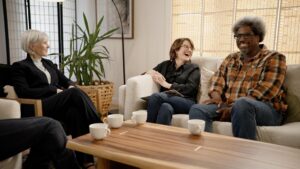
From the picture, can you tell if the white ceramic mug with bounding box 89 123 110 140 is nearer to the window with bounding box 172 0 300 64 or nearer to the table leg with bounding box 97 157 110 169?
the table leg with bounding box 97 157 110 169

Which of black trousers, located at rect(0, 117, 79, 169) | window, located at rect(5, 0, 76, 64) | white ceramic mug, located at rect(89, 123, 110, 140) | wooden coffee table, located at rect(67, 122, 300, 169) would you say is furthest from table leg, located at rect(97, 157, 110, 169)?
window, located at rect(5, 0, 76, 64)

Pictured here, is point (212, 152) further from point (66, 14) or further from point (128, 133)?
point (66, 14)

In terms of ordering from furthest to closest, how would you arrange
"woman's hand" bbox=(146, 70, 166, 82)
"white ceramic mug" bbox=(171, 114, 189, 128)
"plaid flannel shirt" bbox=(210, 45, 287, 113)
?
1. "woman's hand" bbox=(146, 70, 166, 82)
2. "white ceramic mug" bbox=(171, 114, 189, 128)
3. "plaid flannel shirt" bbox=(210, 45, 287, 113)

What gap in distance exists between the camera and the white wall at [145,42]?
325 centimetres

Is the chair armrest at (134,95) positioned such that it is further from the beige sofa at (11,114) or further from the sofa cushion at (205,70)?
the beige sofa at (11,114)

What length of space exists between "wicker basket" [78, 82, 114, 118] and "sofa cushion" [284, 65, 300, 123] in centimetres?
176

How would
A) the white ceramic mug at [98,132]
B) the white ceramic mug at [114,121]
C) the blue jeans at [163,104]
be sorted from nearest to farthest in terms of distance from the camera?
1. the white ceramic mug at [98,132]
2. the white ceramic mug at [114,121]
3. the blue jeans at [163,104]

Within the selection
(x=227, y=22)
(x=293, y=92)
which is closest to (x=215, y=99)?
(x=293, y=92)

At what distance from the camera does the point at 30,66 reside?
7.26ft

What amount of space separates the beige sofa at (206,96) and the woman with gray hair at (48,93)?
1.35 feet

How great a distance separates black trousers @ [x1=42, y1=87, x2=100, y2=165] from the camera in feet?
6.62

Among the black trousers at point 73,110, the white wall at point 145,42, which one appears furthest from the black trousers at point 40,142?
the white wall at point 145,42

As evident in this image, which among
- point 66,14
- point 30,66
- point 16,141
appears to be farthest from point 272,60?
point 66,14

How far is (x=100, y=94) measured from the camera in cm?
299
